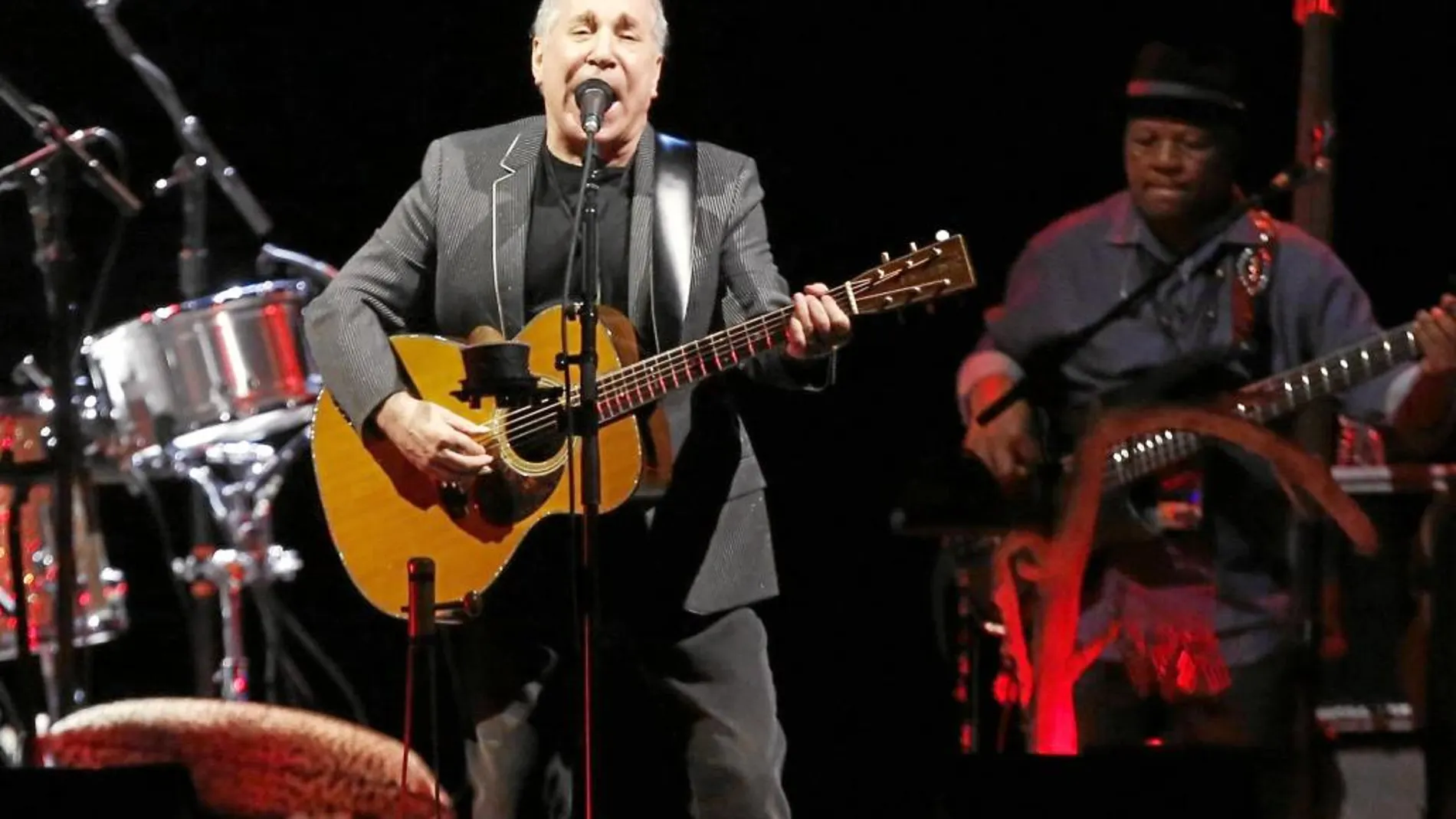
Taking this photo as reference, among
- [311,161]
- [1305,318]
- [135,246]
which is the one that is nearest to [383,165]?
[311,161]

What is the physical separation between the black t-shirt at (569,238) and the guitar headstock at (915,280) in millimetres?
559

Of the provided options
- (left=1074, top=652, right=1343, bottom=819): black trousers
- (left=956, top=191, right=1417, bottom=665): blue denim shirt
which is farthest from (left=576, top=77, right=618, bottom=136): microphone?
(left=1074, top=652, right=1343, bottom=819): black trousers

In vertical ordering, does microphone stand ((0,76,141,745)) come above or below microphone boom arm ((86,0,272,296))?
below

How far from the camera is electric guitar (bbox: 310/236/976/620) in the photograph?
13.0 feet

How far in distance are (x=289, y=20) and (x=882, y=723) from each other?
3170 mm

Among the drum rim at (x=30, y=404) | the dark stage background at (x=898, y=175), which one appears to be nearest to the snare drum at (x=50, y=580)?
the drum rim at (x=30, y=404)

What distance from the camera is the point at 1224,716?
4.40 metres

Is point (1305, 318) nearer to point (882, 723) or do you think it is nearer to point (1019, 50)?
point (1019, 50)

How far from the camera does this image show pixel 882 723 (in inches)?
239

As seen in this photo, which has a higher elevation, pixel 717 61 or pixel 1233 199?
pixel 717 61

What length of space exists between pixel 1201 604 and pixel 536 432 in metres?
1.55

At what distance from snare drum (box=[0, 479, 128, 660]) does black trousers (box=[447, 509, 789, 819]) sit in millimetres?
2550

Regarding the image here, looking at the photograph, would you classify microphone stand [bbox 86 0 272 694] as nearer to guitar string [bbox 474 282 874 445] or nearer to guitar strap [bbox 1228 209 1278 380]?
guitar string [bbox 474 282 874 445]

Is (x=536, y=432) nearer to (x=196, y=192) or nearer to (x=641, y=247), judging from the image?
(x=641, y=247)
